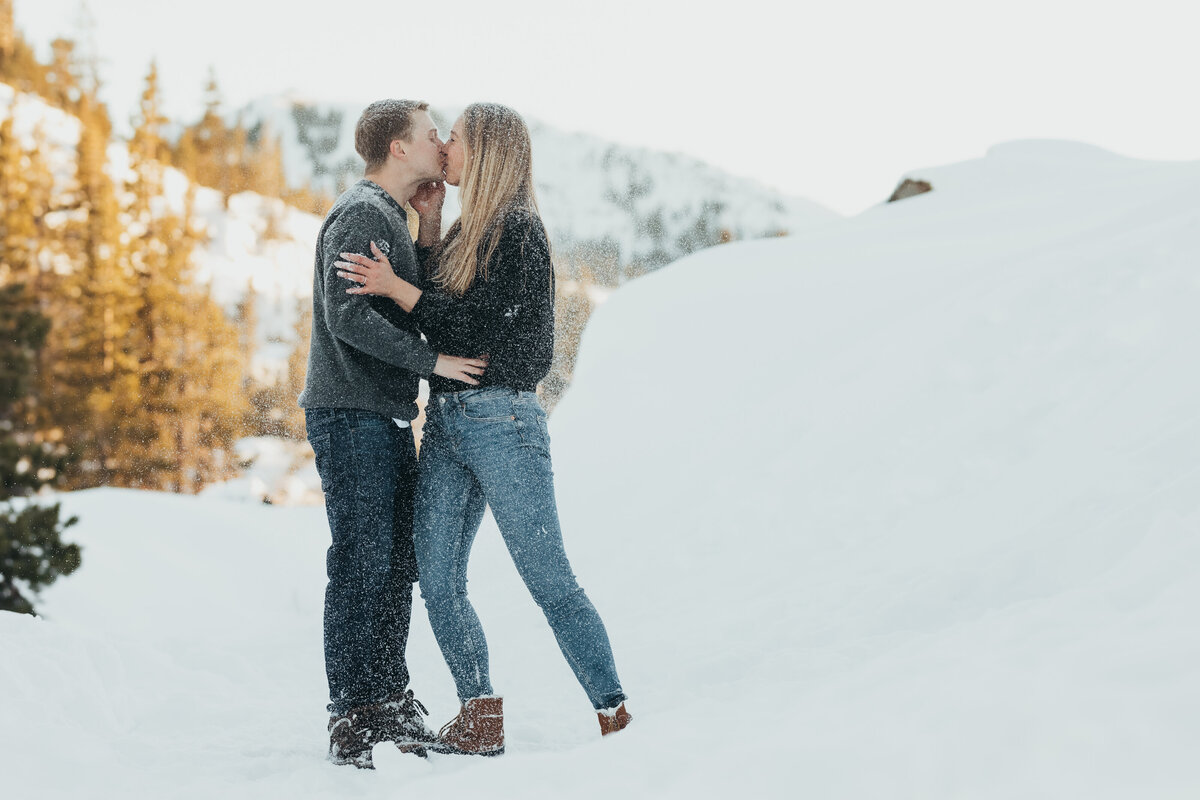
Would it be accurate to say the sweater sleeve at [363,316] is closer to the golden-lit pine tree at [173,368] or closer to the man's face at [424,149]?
the man's face at [424,149]

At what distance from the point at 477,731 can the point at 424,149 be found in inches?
71.1

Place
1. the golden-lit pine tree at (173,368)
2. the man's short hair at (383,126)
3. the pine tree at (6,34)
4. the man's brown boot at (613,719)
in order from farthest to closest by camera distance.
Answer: the pine tree at (6,34), the golden-lit pine tree at (173,368), the man's short hair at (383,126), the man's brown boot at (613,719)

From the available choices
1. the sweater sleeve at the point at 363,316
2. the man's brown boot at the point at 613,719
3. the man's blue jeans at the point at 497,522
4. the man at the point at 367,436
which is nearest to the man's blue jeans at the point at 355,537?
the man at the point at 367,436

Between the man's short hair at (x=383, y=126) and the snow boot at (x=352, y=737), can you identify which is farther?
the man's short hair at (x=383, y=126)

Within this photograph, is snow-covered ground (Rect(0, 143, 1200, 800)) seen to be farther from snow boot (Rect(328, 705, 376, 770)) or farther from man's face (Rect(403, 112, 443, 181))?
man's face (Rect(403, 112, 443, 181))

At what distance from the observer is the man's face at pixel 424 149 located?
2.91 m

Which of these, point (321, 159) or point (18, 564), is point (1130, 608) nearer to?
point (18, 564)

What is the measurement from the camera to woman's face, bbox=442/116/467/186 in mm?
2727

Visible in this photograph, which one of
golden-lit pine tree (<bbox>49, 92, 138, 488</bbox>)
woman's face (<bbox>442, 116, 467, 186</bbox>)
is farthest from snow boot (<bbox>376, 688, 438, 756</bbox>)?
golden-lit pine tree (<bbox>49, 92, 138, 488</bbox>)

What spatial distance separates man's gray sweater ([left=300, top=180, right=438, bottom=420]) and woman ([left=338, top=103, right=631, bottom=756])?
7cm

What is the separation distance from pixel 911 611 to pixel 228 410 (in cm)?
3171

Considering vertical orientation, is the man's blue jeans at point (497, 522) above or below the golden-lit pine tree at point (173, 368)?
below

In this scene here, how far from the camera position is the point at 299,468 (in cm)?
3878

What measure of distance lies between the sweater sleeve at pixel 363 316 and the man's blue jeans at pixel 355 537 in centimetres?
28
